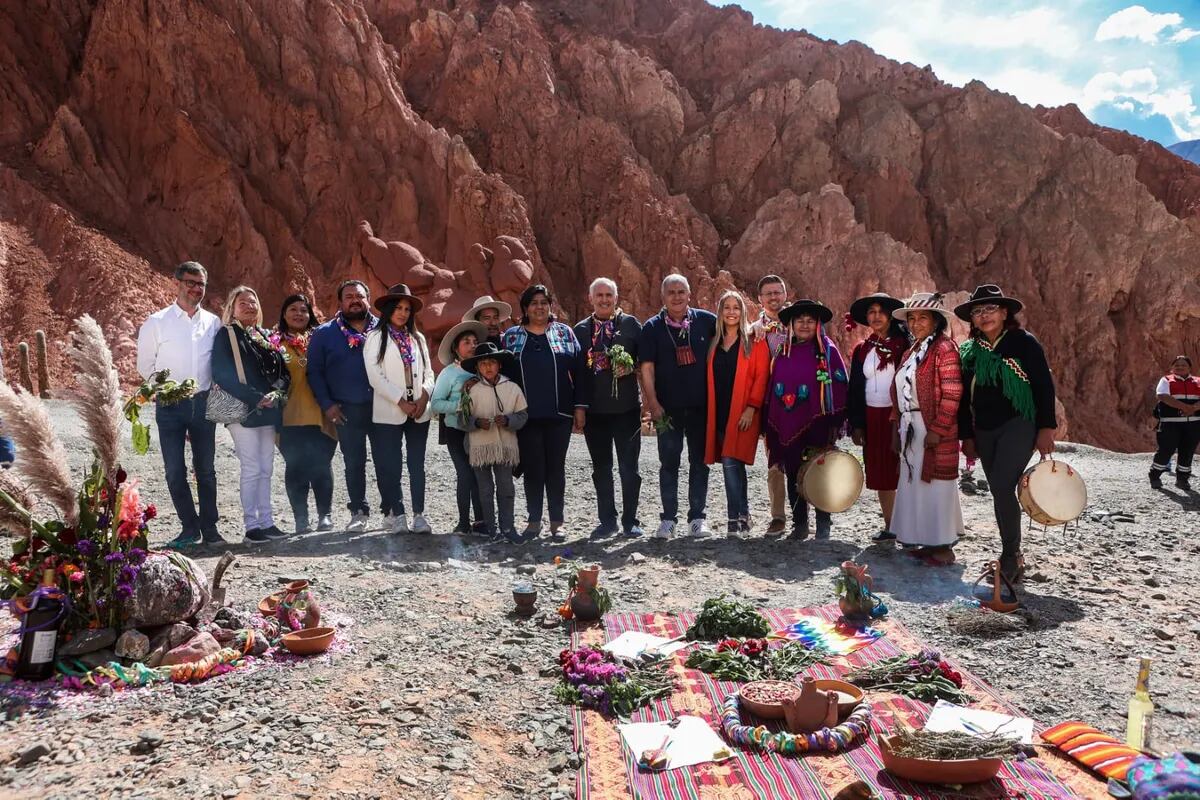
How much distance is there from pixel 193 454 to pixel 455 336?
2.37 m

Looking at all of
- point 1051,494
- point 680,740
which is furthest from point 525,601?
point 1051,494

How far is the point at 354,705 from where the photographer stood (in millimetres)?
3490

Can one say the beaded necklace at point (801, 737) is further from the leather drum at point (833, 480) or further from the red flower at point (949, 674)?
the leather drum at point (833, 480)

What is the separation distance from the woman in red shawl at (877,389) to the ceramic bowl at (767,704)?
3.30 metres

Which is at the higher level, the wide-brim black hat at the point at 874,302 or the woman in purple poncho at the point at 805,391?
the wide-brim black hat at the point at 874,302

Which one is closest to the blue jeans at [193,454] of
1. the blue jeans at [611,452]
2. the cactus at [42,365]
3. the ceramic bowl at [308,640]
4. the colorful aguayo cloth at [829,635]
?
the ceramic bowl at [308,640]

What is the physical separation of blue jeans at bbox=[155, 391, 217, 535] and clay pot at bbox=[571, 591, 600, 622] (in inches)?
136

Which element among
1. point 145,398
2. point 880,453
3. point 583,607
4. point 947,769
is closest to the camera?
point 947,769

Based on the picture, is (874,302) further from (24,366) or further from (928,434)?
(24,366)

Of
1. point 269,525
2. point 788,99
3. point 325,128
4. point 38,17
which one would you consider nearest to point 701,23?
point 788,99

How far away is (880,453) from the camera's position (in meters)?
6.40

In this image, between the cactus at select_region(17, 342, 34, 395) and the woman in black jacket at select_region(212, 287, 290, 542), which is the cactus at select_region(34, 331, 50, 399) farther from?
the woman in black jacket at select_region(212, 287, 290, 542)

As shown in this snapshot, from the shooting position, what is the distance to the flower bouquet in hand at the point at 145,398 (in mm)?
4188

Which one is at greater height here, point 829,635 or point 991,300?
point 991,300
